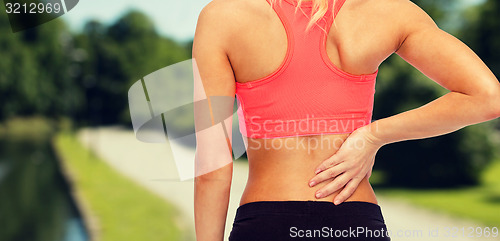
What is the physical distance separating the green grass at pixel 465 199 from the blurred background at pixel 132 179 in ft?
0.10

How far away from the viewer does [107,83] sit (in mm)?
40125

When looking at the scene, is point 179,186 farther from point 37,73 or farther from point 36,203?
point 37,73

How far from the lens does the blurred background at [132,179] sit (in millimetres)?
13438

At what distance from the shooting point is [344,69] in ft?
5.36

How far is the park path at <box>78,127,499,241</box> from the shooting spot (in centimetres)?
1083

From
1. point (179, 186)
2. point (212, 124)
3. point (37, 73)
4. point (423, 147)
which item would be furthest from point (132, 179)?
point (37, 73)

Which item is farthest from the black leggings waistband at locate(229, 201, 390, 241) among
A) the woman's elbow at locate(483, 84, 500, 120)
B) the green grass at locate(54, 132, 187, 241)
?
the green grass at locate(54, 132, 187, 241)

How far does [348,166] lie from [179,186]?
57.5 ft

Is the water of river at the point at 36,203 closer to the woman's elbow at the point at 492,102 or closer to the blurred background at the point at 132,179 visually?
the blurred background at the point at 132,179

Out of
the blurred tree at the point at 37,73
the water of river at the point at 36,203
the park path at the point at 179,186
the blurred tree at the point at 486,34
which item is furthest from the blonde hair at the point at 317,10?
the blurred tree at the point at 37,73

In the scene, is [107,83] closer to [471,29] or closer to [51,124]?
[51,124]

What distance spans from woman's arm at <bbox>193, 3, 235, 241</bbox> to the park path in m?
7.08

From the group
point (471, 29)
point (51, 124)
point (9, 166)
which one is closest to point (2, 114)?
point (51, 124)

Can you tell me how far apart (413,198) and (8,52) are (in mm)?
38110
